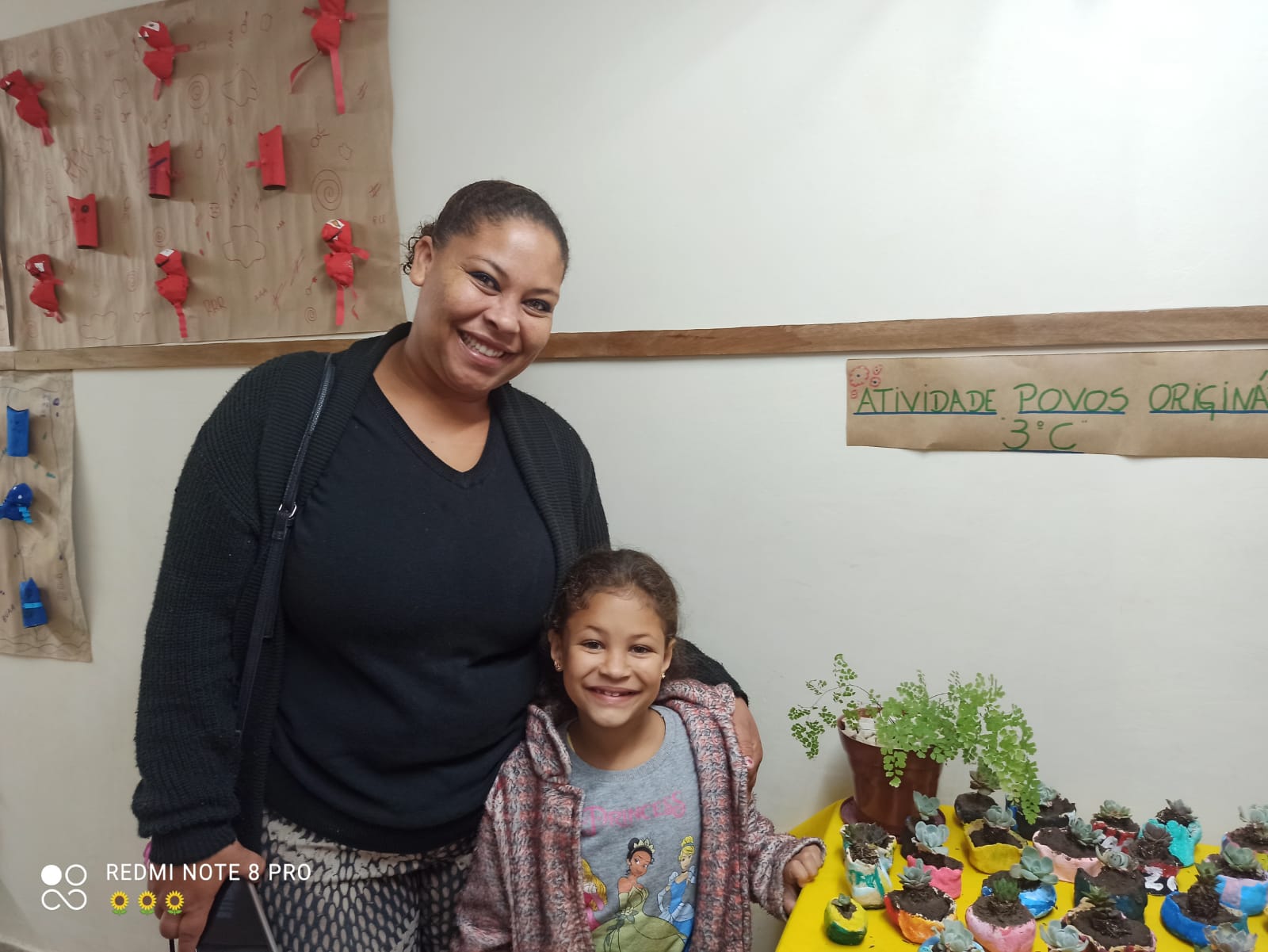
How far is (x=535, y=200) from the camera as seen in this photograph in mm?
1013

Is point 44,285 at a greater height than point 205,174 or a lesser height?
lesser

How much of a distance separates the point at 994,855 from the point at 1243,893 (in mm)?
263

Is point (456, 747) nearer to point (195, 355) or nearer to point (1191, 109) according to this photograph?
point (195, 355)

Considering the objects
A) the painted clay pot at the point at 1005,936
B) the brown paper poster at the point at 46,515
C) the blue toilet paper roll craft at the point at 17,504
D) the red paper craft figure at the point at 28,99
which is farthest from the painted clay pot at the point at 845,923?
the red paper craft figure at the point at 28,99

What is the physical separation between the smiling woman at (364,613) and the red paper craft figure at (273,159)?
64 centimetres

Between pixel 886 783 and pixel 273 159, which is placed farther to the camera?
pixel 273 159

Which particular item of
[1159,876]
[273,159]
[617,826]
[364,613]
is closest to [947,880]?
[1159,876]

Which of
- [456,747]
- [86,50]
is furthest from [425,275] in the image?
[86,50]

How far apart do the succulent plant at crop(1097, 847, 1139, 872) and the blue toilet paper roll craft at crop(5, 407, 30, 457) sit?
2.16m

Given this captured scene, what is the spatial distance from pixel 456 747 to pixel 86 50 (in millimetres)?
1677

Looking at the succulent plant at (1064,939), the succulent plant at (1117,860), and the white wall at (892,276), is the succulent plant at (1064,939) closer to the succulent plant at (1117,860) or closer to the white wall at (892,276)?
the succulent plant at (1117,860)

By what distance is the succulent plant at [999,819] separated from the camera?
3.41 ft

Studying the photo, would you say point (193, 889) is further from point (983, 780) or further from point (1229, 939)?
point (1229, 939)

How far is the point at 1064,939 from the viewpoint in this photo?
845 millimetres
